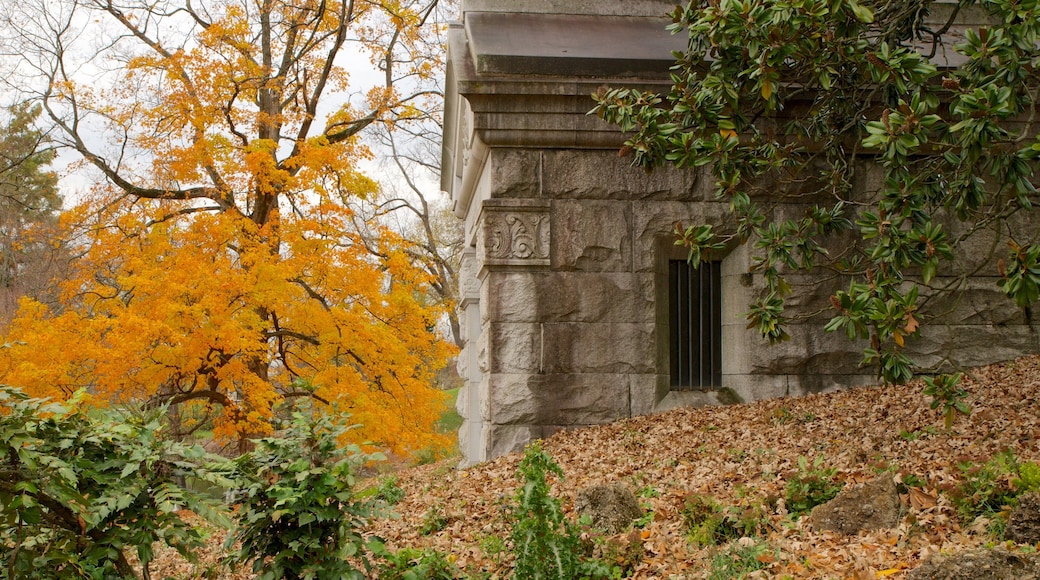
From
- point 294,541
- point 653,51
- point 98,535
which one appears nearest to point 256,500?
point 294,541

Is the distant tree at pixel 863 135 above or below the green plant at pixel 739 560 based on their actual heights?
above

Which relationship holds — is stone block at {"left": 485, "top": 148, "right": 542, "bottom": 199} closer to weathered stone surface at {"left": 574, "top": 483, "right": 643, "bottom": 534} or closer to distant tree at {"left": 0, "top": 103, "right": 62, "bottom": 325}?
weathered stone surface at {"left": 574, "top": 483, "right": 643, "bottom": 534}

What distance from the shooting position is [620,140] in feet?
23.3

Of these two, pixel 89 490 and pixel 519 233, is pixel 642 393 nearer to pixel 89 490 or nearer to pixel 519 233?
pixel 519 233

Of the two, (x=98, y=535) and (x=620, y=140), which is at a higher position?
(x=620, y=140)

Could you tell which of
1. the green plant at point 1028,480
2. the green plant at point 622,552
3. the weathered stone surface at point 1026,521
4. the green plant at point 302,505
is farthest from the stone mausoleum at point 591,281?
the weathered stone surface at point 1026,521

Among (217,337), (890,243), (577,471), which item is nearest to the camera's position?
(890,243)

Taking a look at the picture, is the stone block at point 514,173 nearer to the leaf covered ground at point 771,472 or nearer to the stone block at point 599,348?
the stone block at point 599,348

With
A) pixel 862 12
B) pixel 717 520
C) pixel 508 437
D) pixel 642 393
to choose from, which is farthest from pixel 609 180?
pixel 717 520

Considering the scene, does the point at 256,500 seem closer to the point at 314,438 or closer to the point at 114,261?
the point at 314,438

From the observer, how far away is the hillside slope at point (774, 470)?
365cm

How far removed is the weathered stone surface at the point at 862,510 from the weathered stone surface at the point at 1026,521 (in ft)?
1.80

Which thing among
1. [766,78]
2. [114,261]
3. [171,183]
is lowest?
[766,78]

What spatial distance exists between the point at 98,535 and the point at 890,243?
12.9 ft
